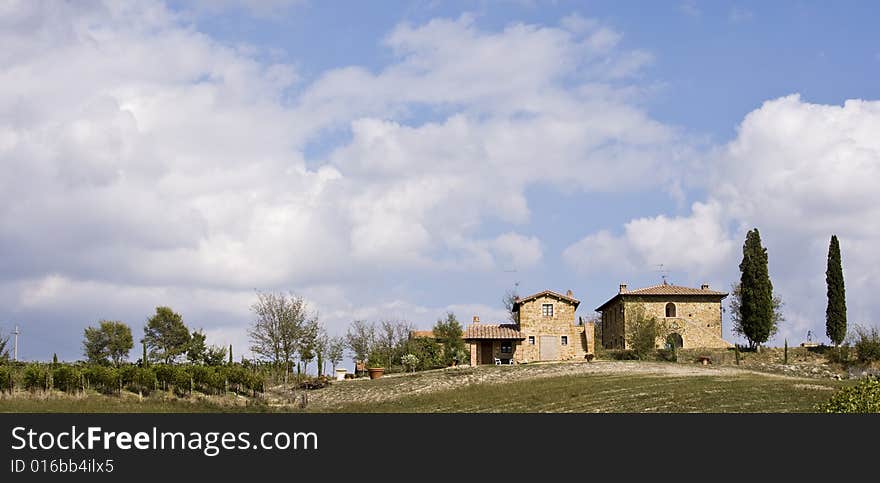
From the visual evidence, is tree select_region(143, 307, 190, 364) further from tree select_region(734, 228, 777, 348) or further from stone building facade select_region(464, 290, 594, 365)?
tree select_region(734, 228, 777, 348)

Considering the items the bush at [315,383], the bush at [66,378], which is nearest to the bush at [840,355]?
the bush at [315,383]

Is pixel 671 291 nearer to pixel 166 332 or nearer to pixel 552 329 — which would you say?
pixel 552 329

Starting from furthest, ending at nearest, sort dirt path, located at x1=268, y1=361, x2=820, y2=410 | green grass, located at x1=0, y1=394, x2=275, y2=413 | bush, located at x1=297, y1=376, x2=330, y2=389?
1. bush, located at x1=297, y1=376, x2=330, y2=389
2. dirt path, located at x1=268, y1=361, x2=820, y2=410
3. green grass, located at x1=0, y1=394, x2=275, y2=413

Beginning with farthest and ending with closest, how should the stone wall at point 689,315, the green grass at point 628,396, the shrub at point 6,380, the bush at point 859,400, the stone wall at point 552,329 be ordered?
1. the stone wall at point 689,315
2. the stone wall at point 552,329
3. the shrub at point 6,380
4. the green grass at point 628,396
5. the bush at point 859,400

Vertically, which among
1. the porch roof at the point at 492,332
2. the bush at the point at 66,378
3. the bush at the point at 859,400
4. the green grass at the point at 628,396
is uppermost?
the porch roof at the point at 492,332

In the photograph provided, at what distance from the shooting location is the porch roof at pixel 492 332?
56.9 metres

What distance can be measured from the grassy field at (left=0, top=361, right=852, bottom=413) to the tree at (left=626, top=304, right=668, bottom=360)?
354 inches

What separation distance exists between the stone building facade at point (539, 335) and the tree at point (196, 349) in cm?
1771

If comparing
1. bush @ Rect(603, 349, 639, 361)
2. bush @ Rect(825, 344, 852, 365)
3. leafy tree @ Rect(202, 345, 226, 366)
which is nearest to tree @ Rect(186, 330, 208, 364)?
leafy tree @ Rect(202, 345, 226, 366)

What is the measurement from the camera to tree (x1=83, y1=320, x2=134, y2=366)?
196 feet

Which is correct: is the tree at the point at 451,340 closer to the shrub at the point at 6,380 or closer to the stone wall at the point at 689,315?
the stone wall at the point at 689,315
